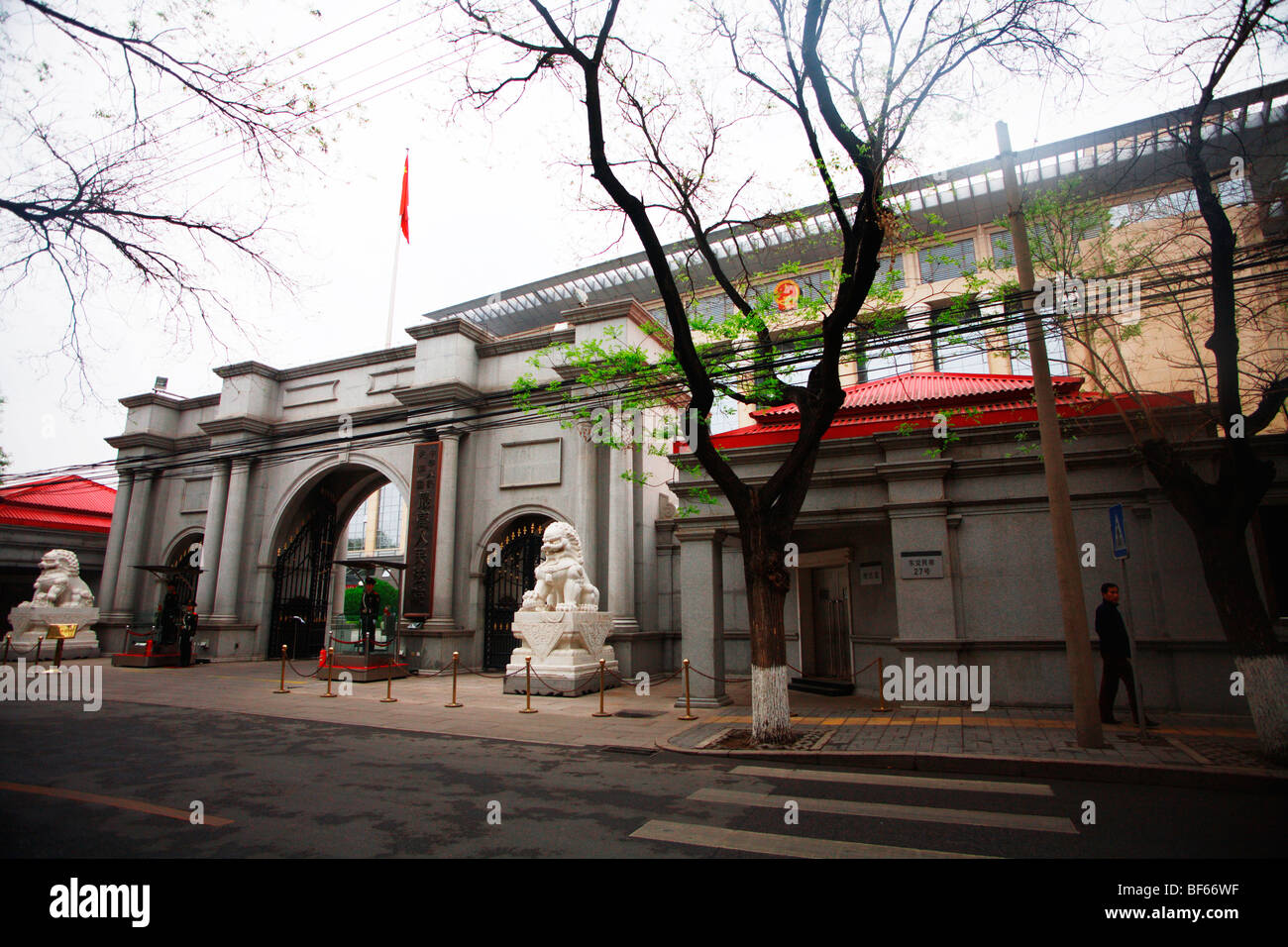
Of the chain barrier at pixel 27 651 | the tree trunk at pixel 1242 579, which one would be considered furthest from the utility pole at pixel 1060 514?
the chain barrier at pixel 27 651

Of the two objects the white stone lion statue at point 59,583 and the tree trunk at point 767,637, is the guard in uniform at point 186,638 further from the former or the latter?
the tree trunk at point 767,637

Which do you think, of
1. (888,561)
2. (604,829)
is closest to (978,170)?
(888,561)

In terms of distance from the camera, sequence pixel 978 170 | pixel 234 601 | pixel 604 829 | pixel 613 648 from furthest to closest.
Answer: pixel 978 170
pixel 234 601
pixel 613 648
pixel 604 829

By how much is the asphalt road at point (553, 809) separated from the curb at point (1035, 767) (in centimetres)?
17

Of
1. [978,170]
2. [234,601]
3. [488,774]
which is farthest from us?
[978,170]

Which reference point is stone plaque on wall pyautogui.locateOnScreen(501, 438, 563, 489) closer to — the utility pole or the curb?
the curb

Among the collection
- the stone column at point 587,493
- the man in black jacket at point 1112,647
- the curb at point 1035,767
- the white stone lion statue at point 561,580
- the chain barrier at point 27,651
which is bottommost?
the curb at point 1035,767

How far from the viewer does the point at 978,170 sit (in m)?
25.0

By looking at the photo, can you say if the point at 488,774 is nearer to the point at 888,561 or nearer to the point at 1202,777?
the point at 1202,777

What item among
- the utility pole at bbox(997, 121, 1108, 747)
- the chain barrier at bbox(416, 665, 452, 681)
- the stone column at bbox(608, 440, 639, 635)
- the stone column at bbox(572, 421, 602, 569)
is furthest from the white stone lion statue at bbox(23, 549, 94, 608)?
the utility pole at bbox(997, 121, 1108, 747)

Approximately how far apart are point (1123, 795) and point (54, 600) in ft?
98.4

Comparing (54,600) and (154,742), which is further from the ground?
(54,600)

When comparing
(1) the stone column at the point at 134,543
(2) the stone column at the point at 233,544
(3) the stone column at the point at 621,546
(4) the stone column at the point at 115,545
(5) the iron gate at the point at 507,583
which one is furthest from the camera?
(4) the stone column at the point at 115,545

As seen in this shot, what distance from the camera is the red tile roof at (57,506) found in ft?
94.1
